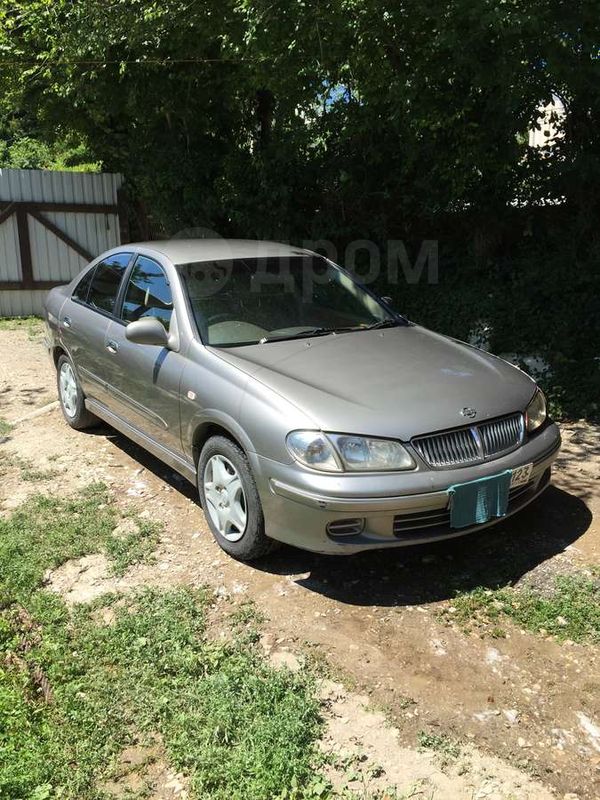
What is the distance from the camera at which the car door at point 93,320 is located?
18.0ft

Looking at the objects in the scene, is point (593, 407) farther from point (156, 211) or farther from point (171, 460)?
point (156, 211)

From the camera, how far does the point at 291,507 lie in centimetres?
365

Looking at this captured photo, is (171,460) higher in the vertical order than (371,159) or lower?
lower

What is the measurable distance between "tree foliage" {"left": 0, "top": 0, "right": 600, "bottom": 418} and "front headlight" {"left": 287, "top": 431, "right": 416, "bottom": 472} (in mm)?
3291

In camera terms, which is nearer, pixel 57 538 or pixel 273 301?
pixel 57 538

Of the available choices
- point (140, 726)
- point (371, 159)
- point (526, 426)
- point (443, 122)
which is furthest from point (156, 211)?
point (140, 726)

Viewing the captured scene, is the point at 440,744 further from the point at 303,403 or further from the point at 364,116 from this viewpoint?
the point at 364,116

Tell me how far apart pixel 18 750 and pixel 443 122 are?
20.0ft

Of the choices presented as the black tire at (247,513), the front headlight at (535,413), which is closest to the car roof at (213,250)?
A: the black tire at (247,513)

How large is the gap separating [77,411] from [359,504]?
3524mm

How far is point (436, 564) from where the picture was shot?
4.07 m

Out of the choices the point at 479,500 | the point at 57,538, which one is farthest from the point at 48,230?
the point at 479,500

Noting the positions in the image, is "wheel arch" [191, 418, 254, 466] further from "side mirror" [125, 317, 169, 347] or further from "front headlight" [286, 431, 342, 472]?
"side mirror" [125, 317, 169, 347]

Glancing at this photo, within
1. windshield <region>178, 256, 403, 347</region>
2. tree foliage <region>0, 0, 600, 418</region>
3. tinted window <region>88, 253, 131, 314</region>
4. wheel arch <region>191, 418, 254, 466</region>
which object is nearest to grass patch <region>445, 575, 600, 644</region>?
wheel arch <region>191, 418, 254, 466</region>
